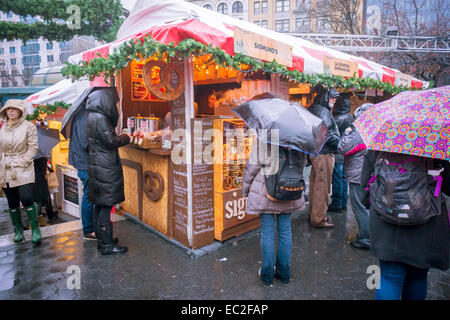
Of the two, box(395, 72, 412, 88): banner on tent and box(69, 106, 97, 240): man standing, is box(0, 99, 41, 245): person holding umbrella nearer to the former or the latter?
box(69, 106, 97, 240): man standing

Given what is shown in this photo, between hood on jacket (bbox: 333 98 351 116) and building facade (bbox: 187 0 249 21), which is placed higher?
building facade (bbox: 187 0 249 21)

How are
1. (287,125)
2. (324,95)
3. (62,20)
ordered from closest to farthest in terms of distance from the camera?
(287,125), (324,95), (62,20)

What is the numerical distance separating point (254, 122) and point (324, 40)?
1345 centimetres

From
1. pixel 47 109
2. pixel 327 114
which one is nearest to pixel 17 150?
pixel 47 109

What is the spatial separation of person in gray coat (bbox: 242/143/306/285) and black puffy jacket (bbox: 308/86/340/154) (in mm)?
1754

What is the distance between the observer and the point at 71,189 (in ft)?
18.0

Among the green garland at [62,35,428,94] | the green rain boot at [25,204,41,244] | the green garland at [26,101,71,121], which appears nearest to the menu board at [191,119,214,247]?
the green garland at [62,35,428,94]

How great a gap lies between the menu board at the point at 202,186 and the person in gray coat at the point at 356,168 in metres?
1.89

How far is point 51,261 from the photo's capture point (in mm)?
3699

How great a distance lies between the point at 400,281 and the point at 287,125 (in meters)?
1.53

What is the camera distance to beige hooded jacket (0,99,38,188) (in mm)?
3885

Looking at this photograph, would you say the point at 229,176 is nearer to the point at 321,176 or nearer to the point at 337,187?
the point at 321,176
